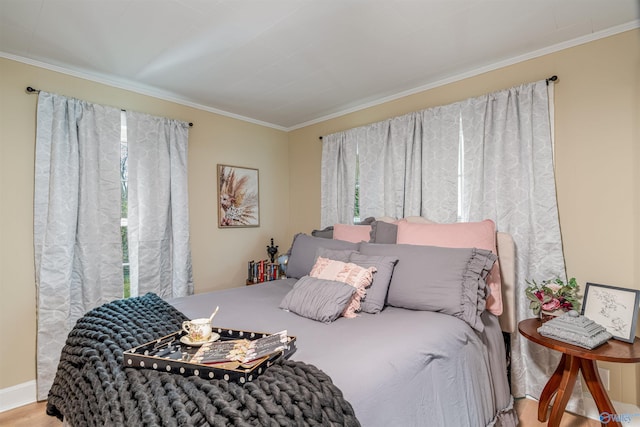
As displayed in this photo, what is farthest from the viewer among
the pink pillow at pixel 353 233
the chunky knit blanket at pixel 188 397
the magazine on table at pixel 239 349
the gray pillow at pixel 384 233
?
the pink pillow at pixel 353 233

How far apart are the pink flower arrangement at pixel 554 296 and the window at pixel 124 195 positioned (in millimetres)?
3179

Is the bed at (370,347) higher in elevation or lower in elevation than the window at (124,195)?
lower

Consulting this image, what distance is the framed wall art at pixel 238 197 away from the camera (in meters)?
3.54

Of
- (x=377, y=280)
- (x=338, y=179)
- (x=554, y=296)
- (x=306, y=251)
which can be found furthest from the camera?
(x=338, y=179)

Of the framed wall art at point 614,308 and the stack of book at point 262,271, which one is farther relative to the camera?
the stack of book at point 262,271

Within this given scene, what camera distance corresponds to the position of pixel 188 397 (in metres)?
0.90

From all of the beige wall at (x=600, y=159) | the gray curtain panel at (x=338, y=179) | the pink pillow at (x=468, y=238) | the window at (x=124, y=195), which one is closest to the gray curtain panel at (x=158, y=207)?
the window at (x=124, y=195)

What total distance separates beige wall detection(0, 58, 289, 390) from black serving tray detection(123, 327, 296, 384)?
6.29 ft

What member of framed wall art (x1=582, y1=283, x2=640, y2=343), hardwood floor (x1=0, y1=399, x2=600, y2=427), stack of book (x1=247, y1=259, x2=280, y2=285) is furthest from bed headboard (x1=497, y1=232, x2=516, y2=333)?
stack of book (x1=247, y1=259, x2=280, y2=285)

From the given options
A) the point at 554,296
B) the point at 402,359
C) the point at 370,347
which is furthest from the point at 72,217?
the point at 554,296

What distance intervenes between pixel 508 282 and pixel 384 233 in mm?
913

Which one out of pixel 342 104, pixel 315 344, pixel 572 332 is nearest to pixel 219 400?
pixel 315 344

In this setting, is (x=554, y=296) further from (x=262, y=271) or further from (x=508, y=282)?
(x=262, y=271)

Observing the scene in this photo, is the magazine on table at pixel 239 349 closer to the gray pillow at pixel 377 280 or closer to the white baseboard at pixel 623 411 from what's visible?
the gray pillow at pixel 377 280
